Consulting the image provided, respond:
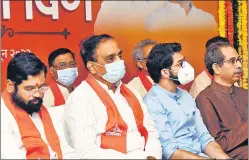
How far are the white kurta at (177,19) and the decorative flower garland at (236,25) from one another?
12 centimetres

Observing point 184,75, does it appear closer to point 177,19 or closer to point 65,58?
point 65,58

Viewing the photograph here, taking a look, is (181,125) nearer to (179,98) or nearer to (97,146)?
(179,98)

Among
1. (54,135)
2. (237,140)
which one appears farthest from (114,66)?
(237,140)

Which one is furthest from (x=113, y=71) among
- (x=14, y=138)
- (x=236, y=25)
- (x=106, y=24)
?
(x=236, y=25)

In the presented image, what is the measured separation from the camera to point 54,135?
4.47 metres

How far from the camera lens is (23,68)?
4.35m

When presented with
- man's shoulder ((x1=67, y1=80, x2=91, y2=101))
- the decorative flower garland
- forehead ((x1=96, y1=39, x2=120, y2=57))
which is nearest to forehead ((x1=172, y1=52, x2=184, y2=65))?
forehead ((x1=96, y1=39, x2=120, y2=57))

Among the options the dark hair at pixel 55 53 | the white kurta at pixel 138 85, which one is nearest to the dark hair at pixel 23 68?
the dark hair at pixel 55 53

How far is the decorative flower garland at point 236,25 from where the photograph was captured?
7.18m

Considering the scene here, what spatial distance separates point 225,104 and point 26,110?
175 cm

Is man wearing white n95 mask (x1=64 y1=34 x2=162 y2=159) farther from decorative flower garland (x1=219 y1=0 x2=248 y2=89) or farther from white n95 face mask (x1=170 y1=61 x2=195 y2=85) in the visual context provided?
decorative flower garland (x1=219 y1=0 x2=248 y2=89)

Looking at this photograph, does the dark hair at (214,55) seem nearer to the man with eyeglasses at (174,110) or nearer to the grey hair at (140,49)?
the man with eyeglasses at (174,110)

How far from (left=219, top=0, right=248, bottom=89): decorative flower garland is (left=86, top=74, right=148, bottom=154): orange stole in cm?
263

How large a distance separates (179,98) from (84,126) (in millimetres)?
963
